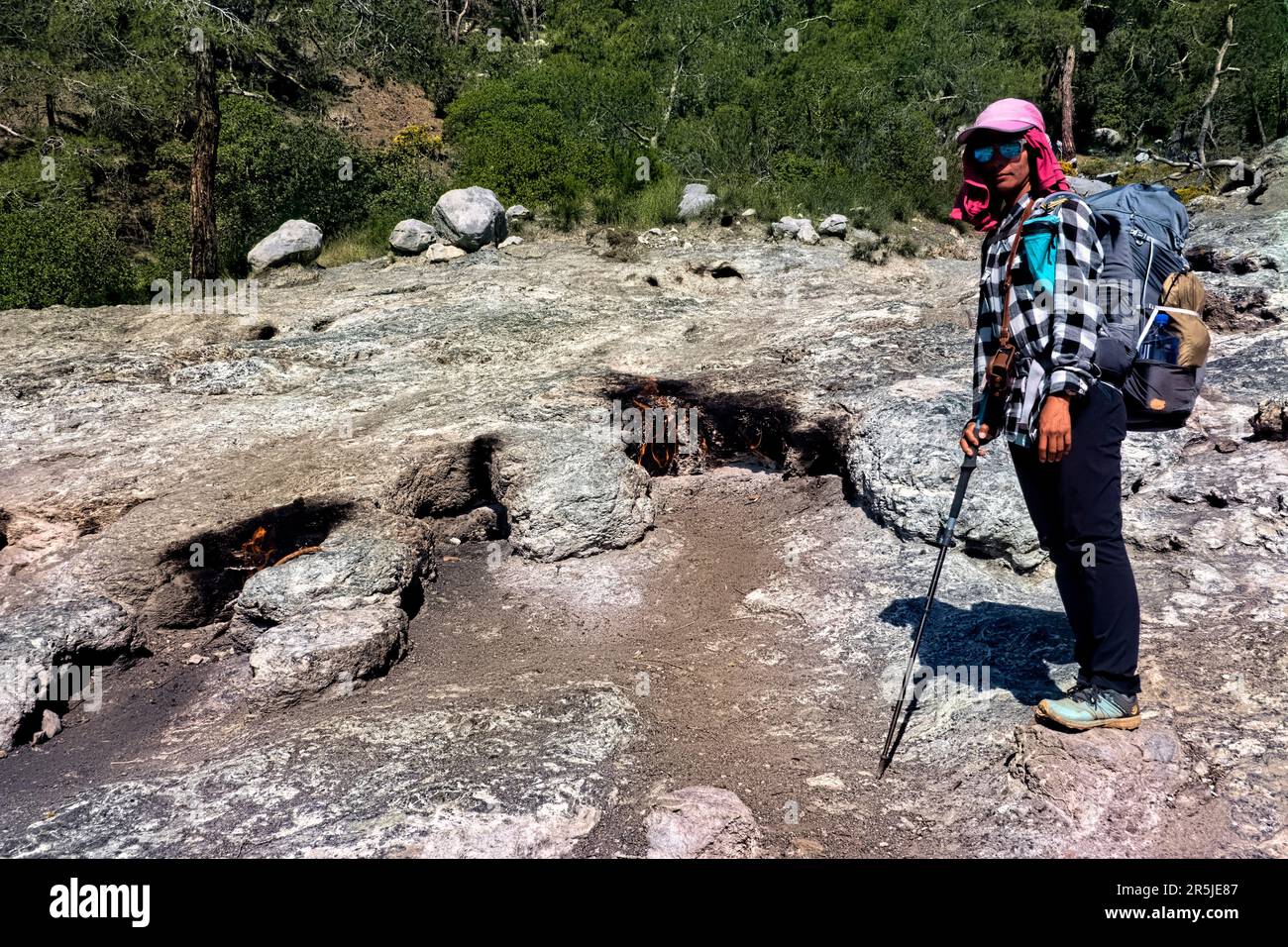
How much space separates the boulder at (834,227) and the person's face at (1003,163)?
30.4 ft

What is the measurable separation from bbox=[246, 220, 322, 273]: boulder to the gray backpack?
1060 centimetres

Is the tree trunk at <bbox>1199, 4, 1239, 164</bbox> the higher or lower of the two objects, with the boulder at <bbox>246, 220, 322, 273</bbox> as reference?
higher

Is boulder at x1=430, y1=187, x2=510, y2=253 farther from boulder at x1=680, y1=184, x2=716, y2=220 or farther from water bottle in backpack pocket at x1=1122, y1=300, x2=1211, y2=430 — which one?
water bottle in backpack pocket at x1=1122, y1=300, x2=1211, y2=430

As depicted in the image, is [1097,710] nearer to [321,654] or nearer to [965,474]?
[965,474]

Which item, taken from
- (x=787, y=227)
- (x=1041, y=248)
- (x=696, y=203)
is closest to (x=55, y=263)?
(x=696, y=203)

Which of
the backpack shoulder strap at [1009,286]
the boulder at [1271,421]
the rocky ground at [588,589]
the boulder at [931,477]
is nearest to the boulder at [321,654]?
the rocky ground at [588,589]

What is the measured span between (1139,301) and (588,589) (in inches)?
132

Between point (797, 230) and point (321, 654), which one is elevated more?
point (797, 230)

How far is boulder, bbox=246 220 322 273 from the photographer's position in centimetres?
1145

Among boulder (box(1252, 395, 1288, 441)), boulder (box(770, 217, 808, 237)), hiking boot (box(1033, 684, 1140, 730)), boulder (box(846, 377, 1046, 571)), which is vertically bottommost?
hiking boot (box(1033, 684, 1140, 730))

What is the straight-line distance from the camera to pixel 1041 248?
2797 millimetres

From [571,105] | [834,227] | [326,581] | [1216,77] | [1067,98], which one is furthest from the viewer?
[1216,77]

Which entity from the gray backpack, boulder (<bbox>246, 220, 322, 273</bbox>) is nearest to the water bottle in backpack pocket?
the gray backpack
